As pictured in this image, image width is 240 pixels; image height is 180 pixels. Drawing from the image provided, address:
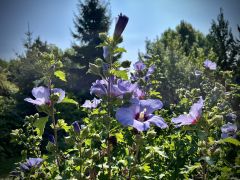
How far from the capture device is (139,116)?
1.86 metres

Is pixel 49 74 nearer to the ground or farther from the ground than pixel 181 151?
farther from the ground

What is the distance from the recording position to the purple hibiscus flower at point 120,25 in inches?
75.0

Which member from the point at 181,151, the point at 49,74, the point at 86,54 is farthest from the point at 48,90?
the point at 86,54

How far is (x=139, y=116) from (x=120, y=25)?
0.62m

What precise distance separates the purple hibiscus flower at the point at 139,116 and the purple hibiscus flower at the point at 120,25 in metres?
0.47

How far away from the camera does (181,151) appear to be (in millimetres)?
2816

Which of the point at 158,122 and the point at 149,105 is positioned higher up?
the point at 149,105

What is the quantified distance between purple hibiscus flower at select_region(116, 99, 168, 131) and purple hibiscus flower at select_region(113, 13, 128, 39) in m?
0.47

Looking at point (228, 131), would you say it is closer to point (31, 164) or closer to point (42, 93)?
point (42, 93)

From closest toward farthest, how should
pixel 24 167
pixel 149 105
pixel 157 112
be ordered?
pixel 149 105 → pixel 24 167 → pixel 157 112

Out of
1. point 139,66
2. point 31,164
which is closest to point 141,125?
point 31,164

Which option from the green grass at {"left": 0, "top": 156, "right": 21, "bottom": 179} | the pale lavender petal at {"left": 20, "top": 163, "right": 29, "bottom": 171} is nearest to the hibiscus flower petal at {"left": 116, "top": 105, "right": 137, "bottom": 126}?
the pale lavender petal at {"left": 20, "top": 163, "right": 29, "bottom": 171}

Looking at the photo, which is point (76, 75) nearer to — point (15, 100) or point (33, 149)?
point (15, 100)

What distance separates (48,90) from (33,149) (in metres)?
0.95
